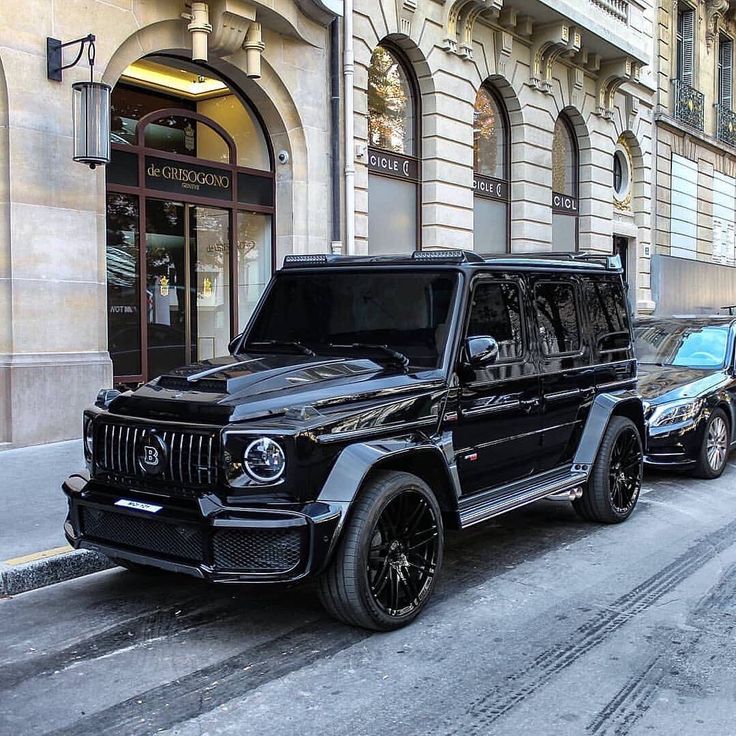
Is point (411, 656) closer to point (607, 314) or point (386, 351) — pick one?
point (386, 351)

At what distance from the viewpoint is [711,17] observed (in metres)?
27.1

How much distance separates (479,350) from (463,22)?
12832mm

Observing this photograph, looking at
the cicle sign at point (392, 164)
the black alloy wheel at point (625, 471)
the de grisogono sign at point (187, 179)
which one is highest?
the cicle sign at point (392, 164)

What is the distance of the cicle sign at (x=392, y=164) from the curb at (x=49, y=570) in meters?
10.3

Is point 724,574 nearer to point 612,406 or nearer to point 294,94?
point 612,406

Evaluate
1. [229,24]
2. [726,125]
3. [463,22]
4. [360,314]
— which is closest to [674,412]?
[360,314]

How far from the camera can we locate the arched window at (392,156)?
15.0 m

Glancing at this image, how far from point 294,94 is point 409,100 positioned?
10.7 feet

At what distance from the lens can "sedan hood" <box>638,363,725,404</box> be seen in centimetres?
883

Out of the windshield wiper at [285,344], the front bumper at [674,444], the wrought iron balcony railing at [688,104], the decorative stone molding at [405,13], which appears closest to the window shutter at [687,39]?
the wrought iron balcony railing at [688,104]

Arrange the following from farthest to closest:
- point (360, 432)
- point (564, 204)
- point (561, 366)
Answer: point (564, 204) < point (561, 366) < point (360, 432)

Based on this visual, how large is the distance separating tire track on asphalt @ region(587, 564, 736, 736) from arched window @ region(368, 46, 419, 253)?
34.4ft

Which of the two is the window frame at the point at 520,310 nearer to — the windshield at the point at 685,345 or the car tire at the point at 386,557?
the car tire at the point at 386,557

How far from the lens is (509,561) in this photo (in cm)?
599
